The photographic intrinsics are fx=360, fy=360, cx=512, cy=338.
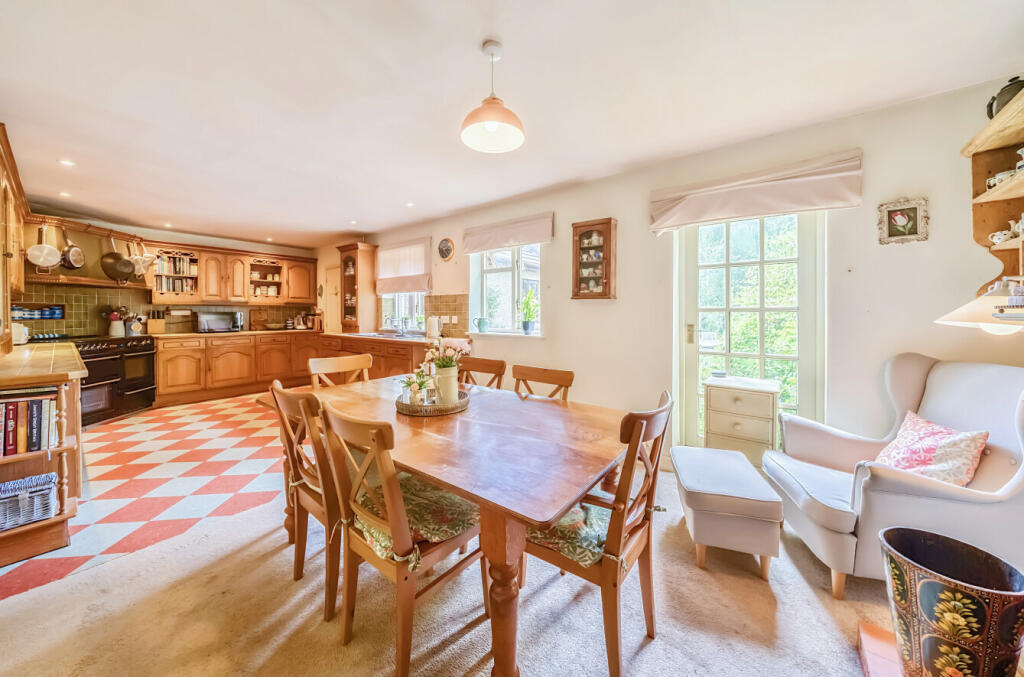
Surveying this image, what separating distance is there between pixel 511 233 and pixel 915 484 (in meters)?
3.27

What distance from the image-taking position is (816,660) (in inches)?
50.0

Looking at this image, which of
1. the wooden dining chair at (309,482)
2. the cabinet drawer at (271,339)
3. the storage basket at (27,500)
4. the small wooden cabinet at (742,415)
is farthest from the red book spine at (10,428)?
the cabinet drawer at (271,339)

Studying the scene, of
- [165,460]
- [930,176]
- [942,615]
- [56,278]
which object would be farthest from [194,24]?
[56,278]

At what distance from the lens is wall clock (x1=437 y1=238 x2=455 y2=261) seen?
4398 mm

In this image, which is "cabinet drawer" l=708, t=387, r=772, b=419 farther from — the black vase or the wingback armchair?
the black vase

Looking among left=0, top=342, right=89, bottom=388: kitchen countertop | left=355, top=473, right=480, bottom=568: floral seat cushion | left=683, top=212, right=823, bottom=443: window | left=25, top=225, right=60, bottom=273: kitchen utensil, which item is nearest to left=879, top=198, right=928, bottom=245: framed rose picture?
left=683, top=212, right=823, bottom=443: window

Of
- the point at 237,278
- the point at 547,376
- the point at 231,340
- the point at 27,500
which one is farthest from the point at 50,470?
the point at 237,278

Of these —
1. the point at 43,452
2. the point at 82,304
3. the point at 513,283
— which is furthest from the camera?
the point at 82,304

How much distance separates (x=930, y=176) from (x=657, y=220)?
1.45 metres

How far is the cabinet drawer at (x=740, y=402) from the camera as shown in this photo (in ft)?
7.55

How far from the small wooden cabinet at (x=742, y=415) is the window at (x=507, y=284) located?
1.75m

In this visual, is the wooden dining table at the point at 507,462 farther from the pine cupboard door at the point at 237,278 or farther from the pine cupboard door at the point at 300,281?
the pine cupboard door at the point at 300,281

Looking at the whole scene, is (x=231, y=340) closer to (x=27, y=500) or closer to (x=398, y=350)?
(x=398, y=350)

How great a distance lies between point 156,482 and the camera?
256 cm
